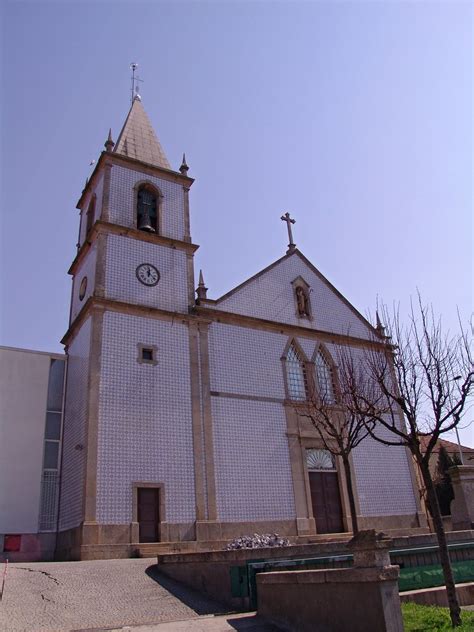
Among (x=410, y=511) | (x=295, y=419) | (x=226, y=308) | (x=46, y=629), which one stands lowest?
(x=46, y=629)

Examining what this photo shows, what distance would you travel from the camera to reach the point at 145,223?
22.2 meters

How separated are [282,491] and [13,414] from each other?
9.89 meters

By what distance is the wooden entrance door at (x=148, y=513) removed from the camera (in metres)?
16.9

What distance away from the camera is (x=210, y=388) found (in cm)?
2012

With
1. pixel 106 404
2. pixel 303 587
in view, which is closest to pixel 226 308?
pixel 106 404

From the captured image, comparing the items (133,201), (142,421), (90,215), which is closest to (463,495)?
(142,421)

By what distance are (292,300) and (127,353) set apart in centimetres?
858

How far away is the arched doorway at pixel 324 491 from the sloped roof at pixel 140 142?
46.1ft

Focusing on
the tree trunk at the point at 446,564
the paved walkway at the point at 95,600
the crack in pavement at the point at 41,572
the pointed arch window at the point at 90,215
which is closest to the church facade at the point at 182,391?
the pointed arch window at the point at 90,215

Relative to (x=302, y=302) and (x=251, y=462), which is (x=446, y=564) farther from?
(x=302, y=302)

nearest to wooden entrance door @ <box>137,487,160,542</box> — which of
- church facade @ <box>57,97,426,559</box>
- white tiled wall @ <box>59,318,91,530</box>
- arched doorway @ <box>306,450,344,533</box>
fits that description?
church facade @ <box>57,97,426,559</box>

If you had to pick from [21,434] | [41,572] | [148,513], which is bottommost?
[41,572]

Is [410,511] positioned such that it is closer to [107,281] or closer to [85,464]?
[85,464]

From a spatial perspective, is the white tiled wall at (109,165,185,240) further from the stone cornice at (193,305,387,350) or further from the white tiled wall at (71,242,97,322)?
the stone cornice at (193,305,387,350)
